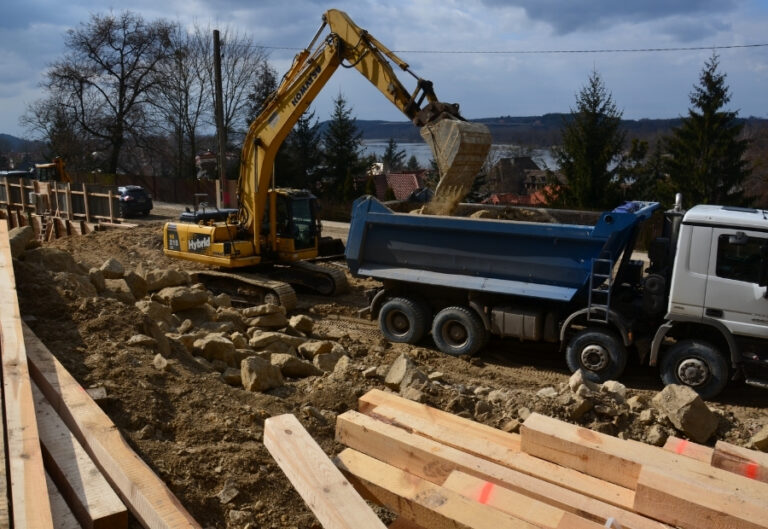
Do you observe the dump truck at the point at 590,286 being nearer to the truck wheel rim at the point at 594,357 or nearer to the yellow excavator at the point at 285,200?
the truck wheel rim at the point at 594,357

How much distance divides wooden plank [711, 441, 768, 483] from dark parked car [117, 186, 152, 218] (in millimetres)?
26345

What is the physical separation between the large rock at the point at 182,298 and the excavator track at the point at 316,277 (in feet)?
10.4

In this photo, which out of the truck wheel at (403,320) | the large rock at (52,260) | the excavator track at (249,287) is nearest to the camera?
the large rock at (52,260)

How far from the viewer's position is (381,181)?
4522 centimetres

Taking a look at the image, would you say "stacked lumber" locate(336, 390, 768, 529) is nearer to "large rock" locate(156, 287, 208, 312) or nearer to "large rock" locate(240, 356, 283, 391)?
"large rock" locate(240, 356, 283, 391)

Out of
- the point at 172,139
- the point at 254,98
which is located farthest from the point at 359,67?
the point at 172,139

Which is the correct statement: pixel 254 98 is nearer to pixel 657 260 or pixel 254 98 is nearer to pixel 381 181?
pixel 381 181

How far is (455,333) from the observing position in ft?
29.2

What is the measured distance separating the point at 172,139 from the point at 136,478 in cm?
4046

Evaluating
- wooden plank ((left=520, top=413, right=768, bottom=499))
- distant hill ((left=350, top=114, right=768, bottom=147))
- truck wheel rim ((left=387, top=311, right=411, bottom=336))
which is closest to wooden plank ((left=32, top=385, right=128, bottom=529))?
wooden plank ((left=520, top=413, right=768, bottom=499))

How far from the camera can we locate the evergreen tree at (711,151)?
2519 centimetres

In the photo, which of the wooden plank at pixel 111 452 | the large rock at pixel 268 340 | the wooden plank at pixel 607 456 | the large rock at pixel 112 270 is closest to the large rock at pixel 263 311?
the large rock at pixel 268 340

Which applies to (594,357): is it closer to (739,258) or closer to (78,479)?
(739,258)

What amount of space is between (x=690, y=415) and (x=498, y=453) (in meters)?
2.91
